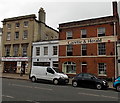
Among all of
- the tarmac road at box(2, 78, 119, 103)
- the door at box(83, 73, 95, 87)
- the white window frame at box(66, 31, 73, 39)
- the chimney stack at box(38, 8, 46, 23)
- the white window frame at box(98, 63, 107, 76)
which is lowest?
the tarmac road at box(2, 78, 119, 103)

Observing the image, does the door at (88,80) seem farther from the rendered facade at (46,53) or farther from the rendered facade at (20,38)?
the rendered facade at (20,38)

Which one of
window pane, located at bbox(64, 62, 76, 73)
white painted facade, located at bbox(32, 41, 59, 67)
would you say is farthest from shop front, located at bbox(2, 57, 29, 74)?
window pane, located at bbox(64, 62, 76, 73)

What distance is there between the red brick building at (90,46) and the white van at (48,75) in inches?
268

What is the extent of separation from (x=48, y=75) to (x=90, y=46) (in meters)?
8.82

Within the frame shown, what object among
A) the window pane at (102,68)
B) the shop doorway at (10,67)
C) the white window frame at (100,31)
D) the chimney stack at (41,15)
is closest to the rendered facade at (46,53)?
the shop doorway at (10,67)

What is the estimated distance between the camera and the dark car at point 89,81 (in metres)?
14.4

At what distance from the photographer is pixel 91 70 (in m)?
22.7

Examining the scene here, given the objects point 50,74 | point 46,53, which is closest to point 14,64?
point 46,53

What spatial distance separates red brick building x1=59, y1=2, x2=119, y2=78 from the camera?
2158 cm

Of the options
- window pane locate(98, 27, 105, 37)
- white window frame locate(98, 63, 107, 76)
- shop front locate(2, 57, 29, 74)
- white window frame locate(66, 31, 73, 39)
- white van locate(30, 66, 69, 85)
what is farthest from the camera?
Answer: shop front locate(2, 57, 29, 74)

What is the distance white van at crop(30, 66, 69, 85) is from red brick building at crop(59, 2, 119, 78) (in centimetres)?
680

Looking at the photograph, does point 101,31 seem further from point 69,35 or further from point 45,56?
point 45,56

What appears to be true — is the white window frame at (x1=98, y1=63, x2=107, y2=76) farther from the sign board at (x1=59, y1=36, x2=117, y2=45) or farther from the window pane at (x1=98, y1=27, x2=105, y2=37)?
the window pane at (x1=98, y1=27, x2=105, y2=37)

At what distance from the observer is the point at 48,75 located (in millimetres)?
18047
